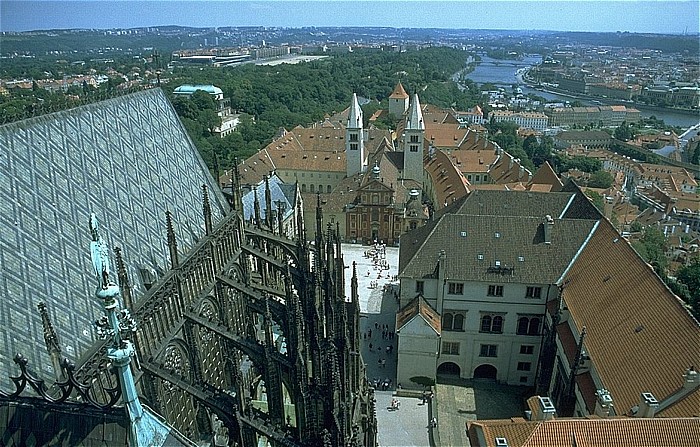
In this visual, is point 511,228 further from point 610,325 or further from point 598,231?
point 610,325

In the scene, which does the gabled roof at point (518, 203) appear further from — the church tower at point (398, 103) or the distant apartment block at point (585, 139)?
the distant apartment block at point (585, 139)

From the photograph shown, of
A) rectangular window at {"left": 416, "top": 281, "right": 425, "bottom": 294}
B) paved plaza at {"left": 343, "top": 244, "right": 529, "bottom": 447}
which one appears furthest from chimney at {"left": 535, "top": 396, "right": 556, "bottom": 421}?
rectangular window at {"left": 416, "top": 281, "right": 425, "bottom": 294}

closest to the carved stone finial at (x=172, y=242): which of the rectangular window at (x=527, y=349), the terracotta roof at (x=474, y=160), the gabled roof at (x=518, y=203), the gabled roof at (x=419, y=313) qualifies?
the gabled roof at (x=419, y=313)

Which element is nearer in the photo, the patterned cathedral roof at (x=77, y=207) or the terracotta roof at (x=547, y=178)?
the patterned cathedral roof at (x=77, y=207)

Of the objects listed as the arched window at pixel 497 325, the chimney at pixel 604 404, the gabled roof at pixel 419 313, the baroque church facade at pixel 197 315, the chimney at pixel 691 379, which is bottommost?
the arched window at pixel 497 325

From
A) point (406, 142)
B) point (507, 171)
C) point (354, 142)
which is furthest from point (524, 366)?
point (354, 142)

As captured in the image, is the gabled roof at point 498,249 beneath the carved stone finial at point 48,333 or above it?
beneath

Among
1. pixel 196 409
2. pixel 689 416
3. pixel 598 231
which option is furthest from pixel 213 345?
pixel 598 231
